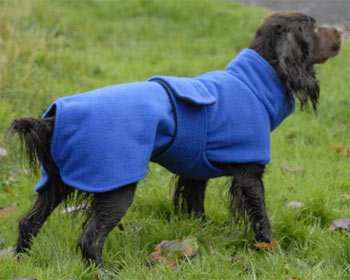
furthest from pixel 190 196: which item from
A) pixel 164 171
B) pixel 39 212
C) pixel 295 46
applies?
pixel 295 46

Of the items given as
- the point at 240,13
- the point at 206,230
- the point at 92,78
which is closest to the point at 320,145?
the point at 206,230

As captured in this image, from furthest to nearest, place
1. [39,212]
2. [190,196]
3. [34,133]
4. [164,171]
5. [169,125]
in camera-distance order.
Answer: [164,171] < [190,196] < [39,212] < [169,125] < [34,133]

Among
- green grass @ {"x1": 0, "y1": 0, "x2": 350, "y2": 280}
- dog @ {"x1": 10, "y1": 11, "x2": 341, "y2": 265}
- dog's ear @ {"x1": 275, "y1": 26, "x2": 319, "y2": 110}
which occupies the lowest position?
green grass @ {"x1": 0, "y1": 0, "x2": 350, "y2": 280}

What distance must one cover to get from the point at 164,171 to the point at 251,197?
1324mm

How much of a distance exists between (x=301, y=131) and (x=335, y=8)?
8947 millimetres

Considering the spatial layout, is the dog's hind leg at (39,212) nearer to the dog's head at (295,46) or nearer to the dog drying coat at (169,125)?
the dog drying coat at (169,125)

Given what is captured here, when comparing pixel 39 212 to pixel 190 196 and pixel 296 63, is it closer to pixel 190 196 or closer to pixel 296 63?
pixel 190 196

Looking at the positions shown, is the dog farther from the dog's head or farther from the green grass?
the green grass

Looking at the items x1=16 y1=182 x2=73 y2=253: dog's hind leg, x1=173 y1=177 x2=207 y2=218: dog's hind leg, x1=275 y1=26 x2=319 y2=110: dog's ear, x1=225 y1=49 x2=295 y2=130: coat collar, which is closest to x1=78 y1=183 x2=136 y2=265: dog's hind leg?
x1=16 y1=182 x2=73 y2=253: dog's hind leg

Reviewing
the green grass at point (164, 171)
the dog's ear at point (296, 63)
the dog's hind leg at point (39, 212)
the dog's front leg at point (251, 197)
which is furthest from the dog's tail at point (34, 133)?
the dog's ear at point (296, 63)

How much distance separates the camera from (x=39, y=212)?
9.14 ft

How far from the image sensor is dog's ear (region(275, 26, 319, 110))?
2.99 meters

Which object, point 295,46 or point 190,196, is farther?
point 190,196

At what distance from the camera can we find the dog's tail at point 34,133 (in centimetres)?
248
